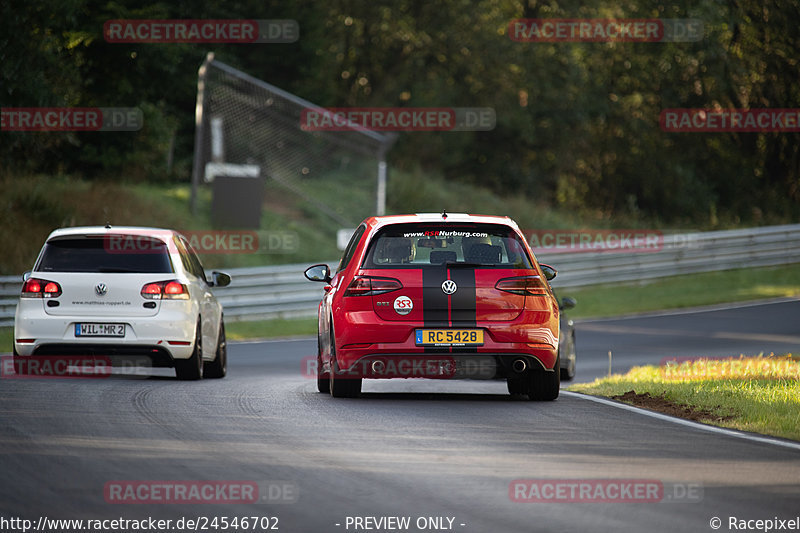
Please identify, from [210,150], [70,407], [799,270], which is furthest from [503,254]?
[799,270]

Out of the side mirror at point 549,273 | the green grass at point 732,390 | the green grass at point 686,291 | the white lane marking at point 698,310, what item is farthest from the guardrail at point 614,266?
the side mirror at point 549,273

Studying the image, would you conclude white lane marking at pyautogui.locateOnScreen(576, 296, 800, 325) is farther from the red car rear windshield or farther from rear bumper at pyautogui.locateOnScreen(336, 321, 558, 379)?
rear bumper at pyautogui.locateOnScreen(336, 321, 558, 379)

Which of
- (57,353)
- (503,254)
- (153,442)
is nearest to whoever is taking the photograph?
(153,442)

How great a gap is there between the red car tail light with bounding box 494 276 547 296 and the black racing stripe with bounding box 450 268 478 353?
0.23m

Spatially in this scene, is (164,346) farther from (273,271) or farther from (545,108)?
(545,108)

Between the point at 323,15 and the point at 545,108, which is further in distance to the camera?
the point at 545,108

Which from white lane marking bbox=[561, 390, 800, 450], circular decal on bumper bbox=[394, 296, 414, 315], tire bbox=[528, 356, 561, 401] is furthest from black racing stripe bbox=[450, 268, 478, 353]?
white lane marking bbox=[561, 390, 800, 450]

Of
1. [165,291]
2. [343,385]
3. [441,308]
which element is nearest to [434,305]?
[441,308]

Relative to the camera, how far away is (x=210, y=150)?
111 feet

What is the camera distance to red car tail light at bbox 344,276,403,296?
11.4 m

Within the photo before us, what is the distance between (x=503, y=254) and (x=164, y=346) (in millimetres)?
4088

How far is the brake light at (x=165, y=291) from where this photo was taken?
45.9ft

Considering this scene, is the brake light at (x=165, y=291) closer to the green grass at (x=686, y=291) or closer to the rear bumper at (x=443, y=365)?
the rear bumper at (x=443, y=365)

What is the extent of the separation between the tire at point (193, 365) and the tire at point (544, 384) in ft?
13.2
